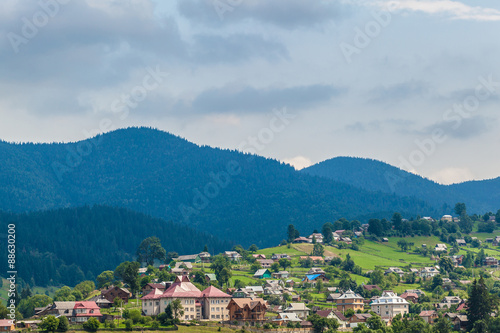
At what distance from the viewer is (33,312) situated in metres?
156

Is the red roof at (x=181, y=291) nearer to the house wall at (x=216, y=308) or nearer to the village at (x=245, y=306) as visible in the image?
A: the village at (x=245, y=306)

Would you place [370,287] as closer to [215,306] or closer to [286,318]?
[286,318]

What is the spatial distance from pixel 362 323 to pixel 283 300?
30108mm

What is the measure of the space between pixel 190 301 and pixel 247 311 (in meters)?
10.3

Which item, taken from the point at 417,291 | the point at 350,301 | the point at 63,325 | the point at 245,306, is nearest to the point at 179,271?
the point at 350,301

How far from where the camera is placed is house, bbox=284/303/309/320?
154 metres

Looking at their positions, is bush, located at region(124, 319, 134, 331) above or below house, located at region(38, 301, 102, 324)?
below

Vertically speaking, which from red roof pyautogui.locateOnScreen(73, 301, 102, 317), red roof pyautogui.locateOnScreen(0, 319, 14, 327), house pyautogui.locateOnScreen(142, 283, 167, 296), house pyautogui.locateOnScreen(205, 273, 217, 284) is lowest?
red roof pyautogui.locateOnScreen(0, 319, 14, 327)

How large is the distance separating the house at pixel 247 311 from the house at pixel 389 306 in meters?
31.5

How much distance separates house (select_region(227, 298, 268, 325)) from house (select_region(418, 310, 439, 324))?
34482 millimetres

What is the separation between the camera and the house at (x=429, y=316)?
522ft

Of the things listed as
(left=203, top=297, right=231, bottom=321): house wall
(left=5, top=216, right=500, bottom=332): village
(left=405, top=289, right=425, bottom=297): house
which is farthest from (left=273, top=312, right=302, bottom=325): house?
(left=405, top=289, right=425, bottom=297): house

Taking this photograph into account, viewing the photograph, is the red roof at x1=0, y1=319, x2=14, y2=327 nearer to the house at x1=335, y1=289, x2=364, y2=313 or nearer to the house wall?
the house wall

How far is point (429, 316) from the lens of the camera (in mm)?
159875
